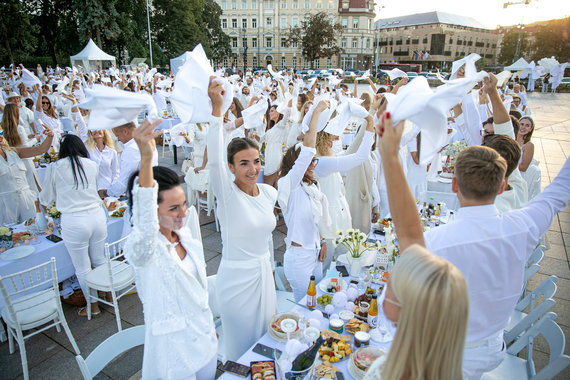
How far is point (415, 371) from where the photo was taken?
1062 mm

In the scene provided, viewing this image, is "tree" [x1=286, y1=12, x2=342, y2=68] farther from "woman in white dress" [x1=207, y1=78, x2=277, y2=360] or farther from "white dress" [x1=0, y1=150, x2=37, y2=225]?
"woman in white dress" [x1=207, y1=78, x2=277, y2=360]

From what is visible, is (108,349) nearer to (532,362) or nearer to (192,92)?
(192,92)

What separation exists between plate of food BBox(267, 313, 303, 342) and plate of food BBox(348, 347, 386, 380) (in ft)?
1.40

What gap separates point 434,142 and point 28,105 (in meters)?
11.4

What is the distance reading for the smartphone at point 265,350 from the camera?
230 centimetres

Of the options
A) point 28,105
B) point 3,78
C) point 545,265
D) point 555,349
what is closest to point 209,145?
point 555,349

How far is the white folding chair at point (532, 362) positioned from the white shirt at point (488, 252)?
856 mm

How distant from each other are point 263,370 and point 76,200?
319cm

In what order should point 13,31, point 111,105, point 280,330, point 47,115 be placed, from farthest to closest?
1. point 13,31
2. point 47,115
3. point 280,330
4. point 111,105

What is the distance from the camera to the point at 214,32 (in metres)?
57.2

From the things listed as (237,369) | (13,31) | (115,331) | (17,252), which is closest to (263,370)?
(237,369)

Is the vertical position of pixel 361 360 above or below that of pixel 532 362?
above

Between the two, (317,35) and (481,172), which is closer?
(481,172)

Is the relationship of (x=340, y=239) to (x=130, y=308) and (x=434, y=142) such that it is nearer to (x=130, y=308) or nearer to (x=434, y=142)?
(x=434, y=142)
